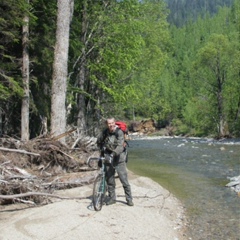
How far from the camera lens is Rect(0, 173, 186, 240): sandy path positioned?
263 inches

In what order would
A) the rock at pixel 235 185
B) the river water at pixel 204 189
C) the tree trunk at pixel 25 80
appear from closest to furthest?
the river water at pixel 204 189
the rock at pixel 235 185
the tree trunk at pixel 25 80

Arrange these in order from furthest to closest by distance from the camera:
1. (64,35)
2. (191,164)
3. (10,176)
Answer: (191,164) < (64,35) < (10,176)

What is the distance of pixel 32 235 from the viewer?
21.3ft

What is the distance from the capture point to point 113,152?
8.41 metres

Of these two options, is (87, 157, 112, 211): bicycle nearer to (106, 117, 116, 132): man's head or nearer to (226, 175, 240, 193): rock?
(106, 117, 116, 132): man's head

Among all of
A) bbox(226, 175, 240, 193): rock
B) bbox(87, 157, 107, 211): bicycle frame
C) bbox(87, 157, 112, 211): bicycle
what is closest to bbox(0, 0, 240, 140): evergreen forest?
bbox(87, 157, 112, 211): bicycle

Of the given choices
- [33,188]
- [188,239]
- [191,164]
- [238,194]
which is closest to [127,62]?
[191,164]

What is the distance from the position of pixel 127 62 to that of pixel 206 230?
50.9 feet

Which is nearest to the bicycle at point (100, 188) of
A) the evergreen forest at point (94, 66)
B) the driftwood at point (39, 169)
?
the driftwood at point (39, 169)

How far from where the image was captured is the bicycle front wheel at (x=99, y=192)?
8.07 metres

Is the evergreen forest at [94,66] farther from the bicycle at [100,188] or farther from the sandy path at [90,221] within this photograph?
the sandy path at [90,221]

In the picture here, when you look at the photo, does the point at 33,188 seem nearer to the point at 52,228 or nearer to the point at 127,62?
the point at 52,228

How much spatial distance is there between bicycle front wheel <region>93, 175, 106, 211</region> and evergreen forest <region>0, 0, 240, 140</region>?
4.68 metres

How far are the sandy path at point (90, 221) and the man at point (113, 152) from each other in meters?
0.46
